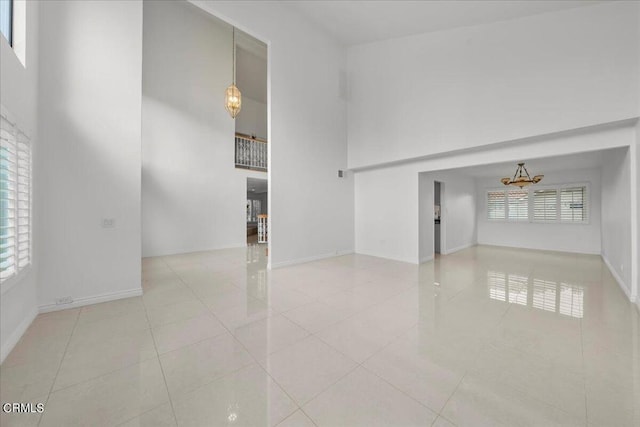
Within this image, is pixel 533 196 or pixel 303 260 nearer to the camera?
pixel 303 260

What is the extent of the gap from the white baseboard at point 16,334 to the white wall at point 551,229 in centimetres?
1017

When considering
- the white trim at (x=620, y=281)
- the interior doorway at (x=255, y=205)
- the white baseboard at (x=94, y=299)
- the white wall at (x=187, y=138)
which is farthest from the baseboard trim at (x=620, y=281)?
the interior doorway at (x=255, y=205)

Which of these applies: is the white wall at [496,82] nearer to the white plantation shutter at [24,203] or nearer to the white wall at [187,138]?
the white wall at [187,138]

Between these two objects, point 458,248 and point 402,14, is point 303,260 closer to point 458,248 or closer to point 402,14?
point 458,248

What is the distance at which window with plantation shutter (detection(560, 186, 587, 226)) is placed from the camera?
6.37 m

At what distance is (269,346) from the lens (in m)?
1.96

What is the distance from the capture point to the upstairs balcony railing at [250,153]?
741cm

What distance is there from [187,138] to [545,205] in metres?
10.5

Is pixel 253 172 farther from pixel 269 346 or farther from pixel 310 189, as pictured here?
pixel 269 346

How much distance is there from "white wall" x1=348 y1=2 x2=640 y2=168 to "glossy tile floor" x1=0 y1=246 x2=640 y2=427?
8.48ft

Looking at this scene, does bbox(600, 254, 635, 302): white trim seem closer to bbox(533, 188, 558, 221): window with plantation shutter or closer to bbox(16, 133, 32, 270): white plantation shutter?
bbox(533, 188, 558, 221): window with plantation shutter

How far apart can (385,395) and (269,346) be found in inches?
38.8

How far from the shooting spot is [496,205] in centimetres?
779

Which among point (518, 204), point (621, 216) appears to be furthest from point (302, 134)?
point (518, 204)
